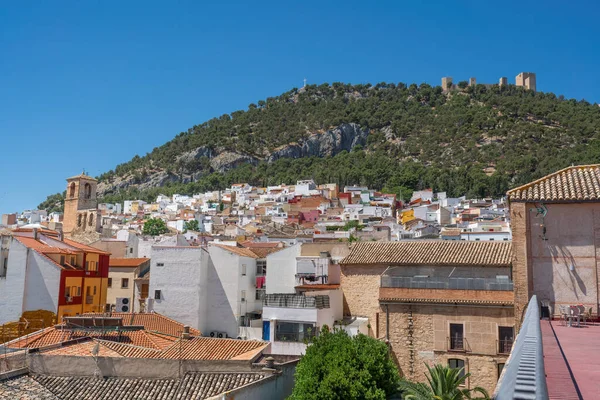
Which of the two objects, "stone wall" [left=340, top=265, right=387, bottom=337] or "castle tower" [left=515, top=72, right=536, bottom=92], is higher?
"castle tower" [left=515, top=72, right=536, bottom=92]

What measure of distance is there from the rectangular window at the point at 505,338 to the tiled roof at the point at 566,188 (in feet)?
22.9

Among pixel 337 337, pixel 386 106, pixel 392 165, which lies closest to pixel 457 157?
pixel 392 165

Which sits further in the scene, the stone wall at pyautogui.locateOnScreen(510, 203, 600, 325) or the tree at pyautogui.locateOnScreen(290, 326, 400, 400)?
the tree at pyautogui.locateOnScreen(290, 326, 400, 400)

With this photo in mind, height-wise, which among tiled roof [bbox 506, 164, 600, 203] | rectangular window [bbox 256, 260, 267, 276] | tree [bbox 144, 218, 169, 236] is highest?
tree [bbox 144, 218, 169, 236]

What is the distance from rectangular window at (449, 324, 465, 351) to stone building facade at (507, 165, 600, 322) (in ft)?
21.9

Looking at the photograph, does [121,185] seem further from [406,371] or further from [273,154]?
[406,371]

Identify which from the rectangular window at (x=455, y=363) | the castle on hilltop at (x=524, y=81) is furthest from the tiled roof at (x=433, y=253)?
the castle on hilltop at (x=524, y=81)

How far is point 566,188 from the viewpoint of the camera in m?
15.0

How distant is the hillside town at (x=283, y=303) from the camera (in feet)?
47.5

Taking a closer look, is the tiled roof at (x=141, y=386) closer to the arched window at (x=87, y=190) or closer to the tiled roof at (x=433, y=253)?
the tiled roof at (x=433, y=253)

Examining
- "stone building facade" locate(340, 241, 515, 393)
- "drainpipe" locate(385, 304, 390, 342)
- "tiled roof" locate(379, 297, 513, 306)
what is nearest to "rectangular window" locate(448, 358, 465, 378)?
"stone building facade" locate(340, 241, 515, 393)

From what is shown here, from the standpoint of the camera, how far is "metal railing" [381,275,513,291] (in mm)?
20573

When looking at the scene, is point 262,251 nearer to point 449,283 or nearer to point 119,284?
point 119,284

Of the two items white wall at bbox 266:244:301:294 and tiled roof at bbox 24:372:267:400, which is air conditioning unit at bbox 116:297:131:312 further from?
tiled roof at bbox 24:372:267:400
